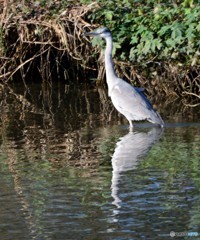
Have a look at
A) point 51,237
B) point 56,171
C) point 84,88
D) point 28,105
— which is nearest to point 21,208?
point 51,237

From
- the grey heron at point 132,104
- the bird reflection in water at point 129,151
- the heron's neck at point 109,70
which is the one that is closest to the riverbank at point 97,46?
the heron's neck at point 109,70

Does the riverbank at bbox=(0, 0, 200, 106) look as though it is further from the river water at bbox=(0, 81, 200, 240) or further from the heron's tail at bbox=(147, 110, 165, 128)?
the heron's tail at bbox=(147, 110, 165, 128)

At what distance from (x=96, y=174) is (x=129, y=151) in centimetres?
115

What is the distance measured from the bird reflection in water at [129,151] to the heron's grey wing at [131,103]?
0.26 metres

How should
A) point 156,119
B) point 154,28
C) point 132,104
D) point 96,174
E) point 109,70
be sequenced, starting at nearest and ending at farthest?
point 96,174
point 156,119
point 132,104
point 109,70
point 154,28

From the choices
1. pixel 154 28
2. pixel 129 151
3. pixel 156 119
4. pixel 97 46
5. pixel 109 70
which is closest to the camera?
pixel 129 151

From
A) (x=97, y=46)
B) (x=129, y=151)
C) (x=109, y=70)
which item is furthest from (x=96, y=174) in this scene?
(x=97, y=46)

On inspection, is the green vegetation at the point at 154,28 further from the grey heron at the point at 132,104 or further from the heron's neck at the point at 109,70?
the grey heron at the point at 132,104

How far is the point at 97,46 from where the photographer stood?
13.7 meters

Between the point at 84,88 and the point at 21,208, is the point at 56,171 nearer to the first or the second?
the point at 21,208

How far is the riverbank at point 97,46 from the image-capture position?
12719 mm

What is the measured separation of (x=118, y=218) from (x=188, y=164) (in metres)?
2.03

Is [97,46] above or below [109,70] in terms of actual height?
above

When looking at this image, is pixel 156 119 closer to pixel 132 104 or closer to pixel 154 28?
pixel 132 104
